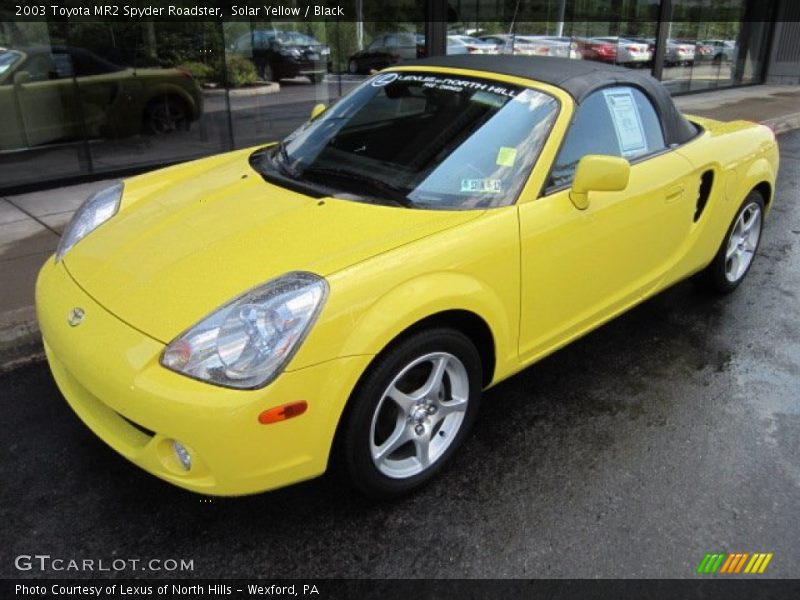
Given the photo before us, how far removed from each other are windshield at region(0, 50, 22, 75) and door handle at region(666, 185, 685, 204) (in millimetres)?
6584

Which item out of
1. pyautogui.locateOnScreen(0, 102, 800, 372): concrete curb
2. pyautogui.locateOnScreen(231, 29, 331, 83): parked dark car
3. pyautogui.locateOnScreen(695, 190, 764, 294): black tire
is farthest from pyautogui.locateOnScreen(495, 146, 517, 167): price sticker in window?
pyautogui.locateOnScreen(231, 29, 331, 83): parked dark car

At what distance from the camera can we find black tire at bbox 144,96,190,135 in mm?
Result: 7863

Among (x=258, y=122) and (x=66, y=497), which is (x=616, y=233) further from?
(x=258, y=122)

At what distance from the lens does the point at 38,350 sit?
3.67 metres

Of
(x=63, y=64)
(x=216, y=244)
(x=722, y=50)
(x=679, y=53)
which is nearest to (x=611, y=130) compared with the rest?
(x=216, y=244)

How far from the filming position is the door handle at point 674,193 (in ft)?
10.9

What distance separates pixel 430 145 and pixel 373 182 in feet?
1.01

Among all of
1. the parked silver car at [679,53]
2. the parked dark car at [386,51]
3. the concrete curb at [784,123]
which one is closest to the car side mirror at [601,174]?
the parked dark car at [386,51]

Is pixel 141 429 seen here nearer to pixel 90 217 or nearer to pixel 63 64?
pixel 90 217

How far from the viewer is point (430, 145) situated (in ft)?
9.48

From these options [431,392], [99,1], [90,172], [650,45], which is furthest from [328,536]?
[650,45]

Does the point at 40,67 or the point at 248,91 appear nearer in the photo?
the point at 40,67

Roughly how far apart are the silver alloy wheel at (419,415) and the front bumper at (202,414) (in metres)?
0.27

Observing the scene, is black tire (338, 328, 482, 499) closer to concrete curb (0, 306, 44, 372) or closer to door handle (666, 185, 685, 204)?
door handle (666, 185, 685, 204)
